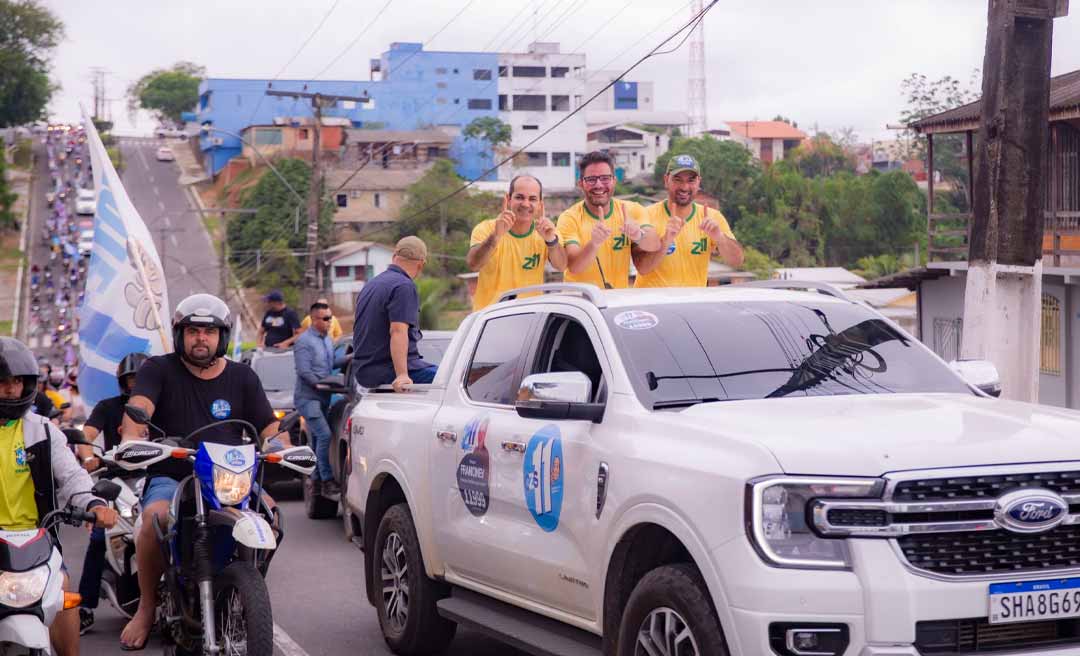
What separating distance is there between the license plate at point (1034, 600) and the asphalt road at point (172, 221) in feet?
200

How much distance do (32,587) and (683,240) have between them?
207 inches

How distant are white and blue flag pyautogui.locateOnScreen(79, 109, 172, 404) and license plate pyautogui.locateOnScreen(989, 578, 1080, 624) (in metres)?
9.81

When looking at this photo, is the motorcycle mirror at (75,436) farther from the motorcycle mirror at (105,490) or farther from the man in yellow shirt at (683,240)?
the man in yellow shirt at (683,240)

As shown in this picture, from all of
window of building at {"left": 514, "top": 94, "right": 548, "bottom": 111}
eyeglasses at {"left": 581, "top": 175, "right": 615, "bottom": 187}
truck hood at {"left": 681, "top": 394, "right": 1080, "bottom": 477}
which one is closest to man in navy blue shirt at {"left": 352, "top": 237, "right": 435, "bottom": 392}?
eyeglasses at {"left": 581, "top": 175, "right": 615, "bottom": 187}

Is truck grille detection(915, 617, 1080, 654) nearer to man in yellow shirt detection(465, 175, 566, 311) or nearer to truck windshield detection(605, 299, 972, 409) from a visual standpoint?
truck windshield detection(605, 299, 972, 409)

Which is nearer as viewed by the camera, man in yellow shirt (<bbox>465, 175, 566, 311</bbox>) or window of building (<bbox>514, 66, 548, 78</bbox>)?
man in yellow shirt (<bbox>465, 175, 566, 311</bbox>)

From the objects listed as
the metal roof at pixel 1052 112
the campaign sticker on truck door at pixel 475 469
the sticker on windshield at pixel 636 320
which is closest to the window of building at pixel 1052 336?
the metal roof at pixel 1052 112

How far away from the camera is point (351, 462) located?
29.6 ft

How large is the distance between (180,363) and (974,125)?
24.2 meters

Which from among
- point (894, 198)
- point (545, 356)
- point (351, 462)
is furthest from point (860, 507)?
point (894, 198)

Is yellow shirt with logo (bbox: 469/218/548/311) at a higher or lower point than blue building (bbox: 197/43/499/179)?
lower

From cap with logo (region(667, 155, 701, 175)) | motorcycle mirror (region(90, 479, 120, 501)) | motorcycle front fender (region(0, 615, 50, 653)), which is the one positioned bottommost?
motorcycle front fender (region(0, 615, 50, 653))

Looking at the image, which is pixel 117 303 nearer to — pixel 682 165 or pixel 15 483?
pixel 682 165

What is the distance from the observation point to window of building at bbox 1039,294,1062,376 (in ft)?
88.4
